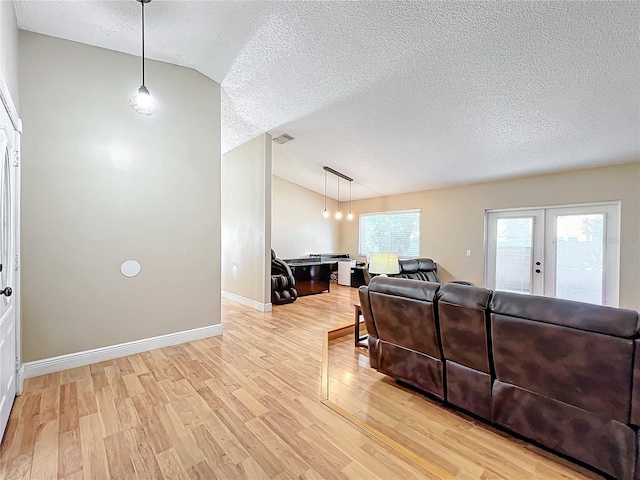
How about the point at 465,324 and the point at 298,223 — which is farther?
the point at 298,223

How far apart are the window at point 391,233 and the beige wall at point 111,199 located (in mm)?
5018

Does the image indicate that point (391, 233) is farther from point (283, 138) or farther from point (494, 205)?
point (283, 138)

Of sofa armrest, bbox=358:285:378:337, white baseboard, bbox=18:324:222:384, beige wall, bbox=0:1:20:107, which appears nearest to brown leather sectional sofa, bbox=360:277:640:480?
sofa armrest, bbox=358:285:378:337

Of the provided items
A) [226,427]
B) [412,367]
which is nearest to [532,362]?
[412,367]

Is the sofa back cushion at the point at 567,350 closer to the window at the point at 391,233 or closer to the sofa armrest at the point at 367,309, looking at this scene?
the sofa armrest at the point at 367,309

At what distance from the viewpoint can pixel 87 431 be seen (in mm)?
1916

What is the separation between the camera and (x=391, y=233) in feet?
25.2

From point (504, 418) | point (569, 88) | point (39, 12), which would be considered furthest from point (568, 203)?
point (39, 12)

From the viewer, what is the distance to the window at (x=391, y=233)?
718cm

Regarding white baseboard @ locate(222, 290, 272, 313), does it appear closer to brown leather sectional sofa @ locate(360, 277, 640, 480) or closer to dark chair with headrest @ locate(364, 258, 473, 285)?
dark chair with headrest @ locate(364, 258, 473, 285)

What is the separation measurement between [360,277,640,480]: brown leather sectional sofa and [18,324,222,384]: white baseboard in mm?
2510

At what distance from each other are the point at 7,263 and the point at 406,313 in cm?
302

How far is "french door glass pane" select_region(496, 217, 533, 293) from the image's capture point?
539 centimetres

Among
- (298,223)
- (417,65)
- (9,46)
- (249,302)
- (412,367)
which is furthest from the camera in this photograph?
(298,223)
